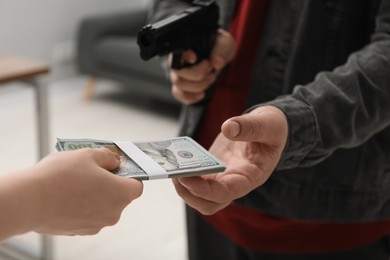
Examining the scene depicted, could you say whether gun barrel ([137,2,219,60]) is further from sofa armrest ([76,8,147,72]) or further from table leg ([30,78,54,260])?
sofa armrest ([76,8,147,72])

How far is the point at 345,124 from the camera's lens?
2.30 ft

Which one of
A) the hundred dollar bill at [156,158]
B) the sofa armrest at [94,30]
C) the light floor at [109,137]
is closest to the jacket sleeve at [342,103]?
the hundred dollar bill at [156,158]

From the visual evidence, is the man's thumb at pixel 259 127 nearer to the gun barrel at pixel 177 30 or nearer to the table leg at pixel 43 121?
the gun barrel at pixel 177 30

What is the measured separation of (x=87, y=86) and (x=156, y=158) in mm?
3117

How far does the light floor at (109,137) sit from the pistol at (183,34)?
63 centimetres

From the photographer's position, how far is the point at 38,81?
5.60 ft

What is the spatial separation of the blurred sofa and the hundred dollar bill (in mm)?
2488

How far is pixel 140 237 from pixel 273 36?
1.42 m

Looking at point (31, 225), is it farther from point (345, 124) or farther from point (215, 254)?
point (215, 254)

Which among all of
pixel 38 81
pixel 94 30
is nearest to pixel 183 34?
pixel 38 81

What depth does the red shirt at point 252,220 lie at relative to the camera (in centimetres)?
88

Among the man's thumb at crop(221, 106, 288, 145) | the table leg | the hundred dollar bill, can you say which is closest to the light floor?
the table leg

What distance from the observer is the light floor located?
2021 mm

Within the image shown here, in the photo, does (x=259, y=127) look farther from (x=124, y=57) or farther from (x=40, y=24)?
(x=40, y=24)
